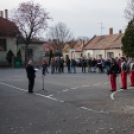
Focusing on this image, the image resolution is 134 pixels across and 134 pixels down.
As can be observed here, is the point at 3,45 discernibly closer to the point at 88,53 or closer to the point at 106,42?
the point at 88,53

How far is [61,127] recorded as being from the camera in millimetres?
7266

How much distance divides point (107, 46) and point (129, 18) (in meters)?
20.2

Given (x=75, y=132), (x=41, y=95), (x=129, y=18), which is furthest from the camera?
(x=129, y=18)

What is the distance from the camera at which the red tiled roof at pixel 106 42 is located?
5484cm

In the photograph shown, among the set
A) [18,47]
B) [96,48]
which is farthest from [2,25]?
[96,48]

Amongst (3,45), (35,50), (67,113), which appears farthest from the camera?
(35,50)

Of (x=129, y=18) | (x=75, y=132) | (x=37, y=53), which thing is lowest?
(x=75, y=132)

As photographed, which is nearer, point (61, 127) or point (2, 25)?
point (61, 127)

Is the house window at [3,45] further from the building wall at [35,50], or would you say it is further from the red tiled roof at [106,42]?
the red tiled roof at [106,42]

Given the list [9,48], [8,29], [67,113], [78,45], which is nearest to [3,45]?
[9,48]

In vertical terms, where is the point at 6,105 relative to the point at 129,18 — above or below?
below

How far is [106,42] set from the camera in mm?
57906

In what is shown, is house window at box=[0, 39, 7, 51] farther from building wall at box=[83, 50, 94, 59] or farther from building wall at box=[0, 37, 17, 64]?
building wall at box=[83, 50, 94, 59]

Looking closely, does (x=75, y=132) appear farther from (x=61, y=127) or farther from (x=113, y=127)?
(x=113, y=127)
